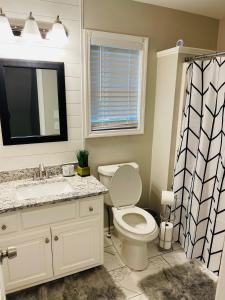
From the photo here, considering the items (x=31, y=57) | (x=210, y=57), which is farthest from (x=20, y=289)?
(x=210, y=57)

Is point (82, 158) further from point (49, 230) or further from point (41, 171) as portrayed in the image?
point (49, 230)

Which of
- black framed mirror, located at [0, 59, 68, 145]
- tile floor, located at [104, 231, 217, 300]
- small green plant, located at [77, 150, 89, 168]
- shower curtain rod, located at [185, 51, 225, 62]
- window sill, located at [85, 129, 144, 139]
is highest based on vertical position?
shower curtain rod, located at [185, 51, 225, 62]

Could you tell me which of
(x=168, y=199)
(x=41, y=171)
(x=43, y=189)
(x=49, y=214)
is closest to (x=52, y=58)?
(x=41, y=171)

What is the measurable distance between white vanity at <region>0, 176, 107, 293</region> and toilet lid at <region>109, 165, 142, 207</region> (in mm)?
317

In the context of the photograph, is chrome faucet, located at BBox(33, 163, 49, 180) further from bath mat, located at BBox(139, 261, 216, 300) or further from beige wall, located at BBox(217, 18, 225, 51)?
beige wall, located at BBox(217, 18, 225, 51)

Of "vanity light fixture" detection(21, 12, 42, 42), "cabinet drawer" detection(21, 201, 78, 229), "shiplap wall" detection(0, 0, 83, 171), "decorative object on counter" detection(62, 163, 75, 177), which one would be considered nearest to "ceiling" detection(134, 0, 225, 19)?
"shiplap wall" detection(0, 0, 83, 171)

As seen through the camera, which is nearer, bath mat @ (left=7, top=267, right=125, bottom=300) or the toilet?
bath mat @ (left=7, top=267, right=125, bottom=300)

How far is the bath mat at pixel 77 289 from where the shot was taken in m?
1.80

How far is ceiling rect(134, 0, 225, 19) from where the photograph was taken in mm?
2114

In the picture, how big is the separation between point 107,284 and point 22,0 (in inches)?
94.7

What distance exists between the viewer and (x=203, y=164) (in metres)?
2.00

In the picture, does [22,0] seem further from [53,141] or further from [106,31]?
[53,141]

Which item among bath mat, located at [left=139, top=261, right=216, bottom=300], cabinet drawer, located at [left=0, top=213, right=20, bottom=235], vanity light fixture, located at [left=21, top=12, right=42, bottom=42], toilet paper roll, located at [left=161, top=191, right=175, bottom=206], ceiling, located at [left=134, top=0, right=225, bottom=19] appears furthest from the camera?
toilet paper roll, located at [left=161, top=191, right=175, bottom=206]

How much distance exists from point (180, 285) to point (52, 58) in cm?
222
